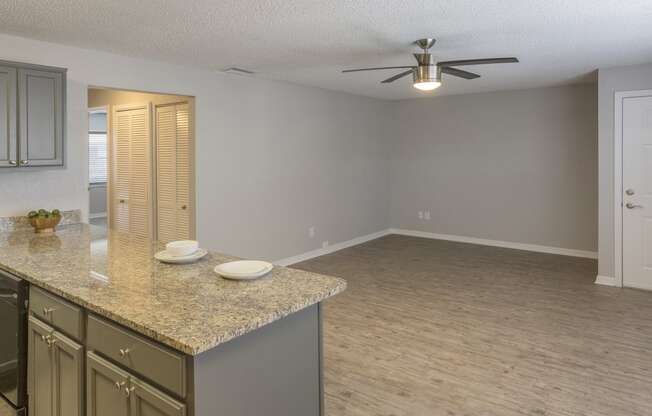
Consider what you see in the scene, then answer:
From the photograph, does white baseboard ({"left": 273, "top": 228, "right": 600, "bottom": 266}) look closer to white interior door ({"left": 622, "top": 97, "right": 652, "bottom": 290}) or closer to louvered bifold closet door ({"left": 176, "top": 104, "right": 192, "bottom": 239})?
louvered bifold closet door ({"left": 176, "top": 104, "right": 192, "bottom": 239})

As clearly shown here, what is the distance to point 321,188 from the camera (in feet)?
22.4

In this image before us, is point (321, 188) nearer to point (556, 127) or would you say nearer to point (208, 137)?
point (208, 137)

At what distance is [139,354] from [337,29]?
2.73 meters

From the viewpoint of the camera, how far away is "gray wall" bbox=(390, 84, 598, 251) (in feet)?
21.8

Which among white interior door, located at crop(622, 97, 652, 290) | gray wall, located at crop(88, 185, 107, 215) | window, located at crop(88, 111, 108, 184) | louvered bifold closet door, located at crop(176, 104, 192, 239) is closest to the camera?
white interior door, located at crop(622, 97, 652, 290)

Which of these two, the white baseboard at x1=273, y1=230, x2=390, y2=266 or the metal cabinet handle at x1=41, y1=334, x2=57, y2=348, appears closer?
the metal cabinet handle at x1=41, y1=334, x2=57, y2=348

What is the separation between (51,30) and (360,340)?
11.1 ft

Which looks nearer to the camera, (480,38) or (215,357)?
(215,357)

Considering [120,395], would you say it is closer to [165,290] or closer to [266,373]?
[165,290]

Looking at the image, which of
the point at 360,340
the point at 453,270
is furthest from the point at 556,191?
the point at 360,340

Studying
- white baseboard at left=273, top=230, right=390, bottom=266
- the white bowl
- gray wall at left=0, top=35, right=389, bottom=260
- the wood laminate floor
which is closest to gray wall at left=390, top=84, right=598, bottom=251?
gray wall at left=0, top=35, right=389, bottom=260

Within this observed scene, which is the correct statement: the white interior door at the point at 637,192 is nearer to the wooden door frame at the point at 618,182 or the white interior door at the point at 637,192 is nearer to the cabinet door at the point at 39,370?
the wooden door frame at the point at 618,182

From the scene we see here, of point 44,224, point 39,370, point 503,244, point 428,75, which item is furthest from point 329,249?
point 39,370

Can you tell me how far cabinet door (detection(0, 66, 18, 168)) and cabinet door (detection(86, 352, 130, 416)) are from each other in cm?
213
